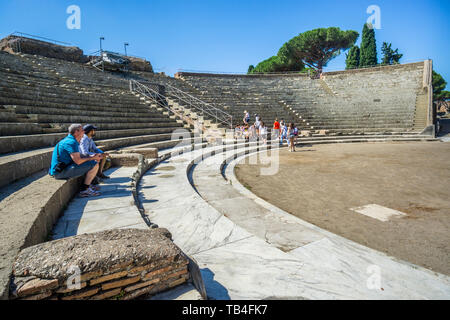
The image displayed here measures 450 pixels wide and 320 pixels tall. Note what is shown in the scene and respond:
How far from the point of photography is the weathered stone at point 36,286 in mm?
1322

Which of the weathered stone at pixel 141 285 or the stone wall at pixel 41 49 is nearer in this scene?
the weathered stone at pixel 141 285

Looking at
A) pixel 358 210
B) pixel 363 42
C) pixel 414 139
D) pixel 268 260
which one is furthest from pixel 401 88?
pixel 363 42

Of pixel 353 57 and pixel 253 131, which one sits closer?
pixel 253 131

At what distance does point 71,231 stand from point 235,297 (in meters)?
1.98

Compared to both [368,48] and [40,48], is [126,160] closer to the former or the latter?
[40,48]

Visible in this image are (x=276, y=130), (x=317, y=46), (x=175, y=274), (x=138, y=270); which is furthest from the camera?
(x=317, y=46)

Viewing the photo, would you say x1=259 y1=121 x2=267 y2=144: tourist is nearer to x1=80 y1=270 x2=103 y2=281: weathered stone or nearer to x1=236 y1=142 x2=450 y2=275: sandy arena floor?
x1=236 y1=142 x2=450 y2=275: sandy arena floor

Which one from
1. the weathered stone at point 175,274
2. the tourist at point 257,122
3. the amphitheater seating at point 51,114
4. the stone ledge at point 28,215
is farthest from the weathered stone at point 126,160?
the tourist at point 257,122

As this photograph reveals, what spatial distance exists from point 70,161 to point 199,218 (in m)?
2.27

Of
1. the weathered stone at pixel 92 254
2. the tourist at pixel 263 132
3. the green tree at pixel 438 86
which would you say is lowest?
the weathered stone at pixel 92 254

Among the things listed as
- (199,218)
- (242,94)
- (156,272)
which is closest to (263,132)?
(199,218)

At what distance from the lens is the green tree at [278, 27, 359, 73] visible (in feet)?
135

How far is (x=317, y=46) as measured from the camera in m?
42.1

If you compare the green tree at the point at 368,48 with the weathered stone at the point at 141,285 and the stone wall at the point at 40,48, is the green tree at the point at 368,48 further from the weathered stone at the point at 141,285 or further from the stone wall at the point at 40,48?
the weathered stone at the point at 141,285
